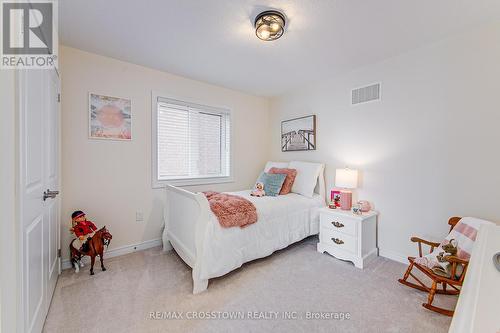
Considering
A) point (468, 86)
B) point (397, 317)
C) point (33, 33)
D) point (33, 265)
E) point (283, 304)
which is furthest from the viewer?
point (468, 86)

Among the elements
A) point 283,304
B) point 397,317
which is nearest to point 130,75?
point 283,304

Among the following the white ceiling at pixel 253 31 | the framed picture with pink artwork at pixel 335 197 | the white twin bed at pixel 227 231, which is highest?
the white ceiling at pixel 253 31

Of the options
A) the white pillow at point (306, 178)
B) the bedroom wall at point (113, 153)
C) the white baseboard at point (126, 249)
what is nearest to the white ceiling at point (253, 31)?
the bedroom wall at point (113, 153)

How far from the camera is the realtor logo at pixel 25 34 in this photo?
36.5 inches

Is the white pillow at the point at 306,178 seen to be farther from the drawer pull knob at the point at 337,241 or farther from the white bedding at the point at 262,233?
the drawer pull knob at the point at 337,241

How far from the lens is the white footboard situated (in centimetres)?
187

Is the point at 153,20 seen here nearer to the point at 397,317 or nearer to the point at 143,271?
the point at 143,271

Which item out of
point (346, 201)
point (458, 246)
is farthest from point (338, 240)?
point (458, 246)

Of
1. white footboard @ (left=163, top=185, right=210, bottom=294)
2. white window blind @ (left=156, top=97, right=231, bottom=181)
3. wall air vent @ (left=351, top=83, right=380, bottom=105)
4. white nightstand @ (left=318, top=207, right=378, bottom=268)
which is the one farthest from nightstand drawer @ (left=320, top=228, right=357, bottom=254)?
white window blind @ (left=156, top=97, right=231, bottom=181)

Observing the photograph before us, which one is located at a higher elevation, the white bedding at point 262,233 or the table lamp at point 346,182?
the table lamp at point 346,182

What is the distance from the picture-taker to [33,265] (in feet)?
4.00

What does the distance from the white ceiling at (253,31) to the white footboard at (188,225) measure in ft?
5.07

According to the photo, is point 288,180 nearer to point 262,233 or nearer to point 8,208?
point 262,233

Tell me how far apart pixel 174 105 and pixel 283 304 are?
2.75m
